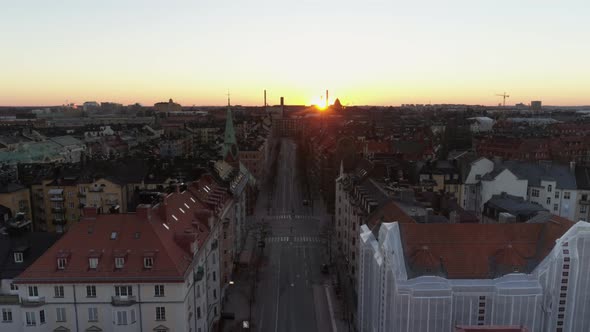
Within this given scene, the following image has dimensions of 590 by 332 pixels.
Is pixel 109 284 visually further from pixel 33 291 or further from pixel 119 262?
pixel 33 291

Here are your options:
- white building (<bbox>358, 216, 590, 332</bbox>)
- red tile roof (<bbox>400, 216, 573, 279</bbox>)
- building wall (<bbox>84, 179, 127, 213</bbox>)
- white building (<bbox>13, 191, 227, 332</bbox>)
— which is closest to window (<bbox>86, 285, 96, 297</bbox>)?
white building (<bbox>13, 191, 227, 332</bbox>)

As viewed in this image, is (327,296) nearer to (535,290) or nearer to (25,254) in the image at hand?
(535,290)

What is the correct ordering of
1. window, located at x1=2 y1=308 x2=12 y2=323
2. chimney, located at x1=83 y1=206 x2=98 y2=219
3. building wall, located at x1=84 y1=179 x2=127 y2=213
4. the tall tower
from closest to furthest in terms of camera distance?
window, located at x1=2 y1=308 x2=12 y2=323 < chimney, located at x1=83 y1=206 x2=98 y2=219 < building wall, located at x1=84 y1=179 x2=127 y2=213 < the tall tower

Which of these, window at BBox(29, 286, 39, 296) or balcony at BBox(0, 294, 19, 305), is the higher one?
window at BBox(29, 286, 39, 296)

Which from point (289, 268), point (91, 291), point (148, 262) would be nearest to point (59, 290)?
point (91, 291)

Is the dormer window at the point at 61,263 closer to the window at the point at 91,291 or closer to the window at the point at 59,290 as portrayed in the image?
the window at the point at 59,290

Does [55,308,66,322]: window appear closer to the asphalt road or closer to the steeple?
the asphalt road

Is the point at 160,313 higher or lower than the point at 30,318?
higher

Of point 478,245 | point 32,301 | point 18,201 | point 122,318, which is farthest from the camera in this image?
point 18,201

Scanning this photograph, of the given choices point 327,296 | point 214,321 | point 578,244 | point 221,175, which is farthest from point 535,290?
point 221,175
